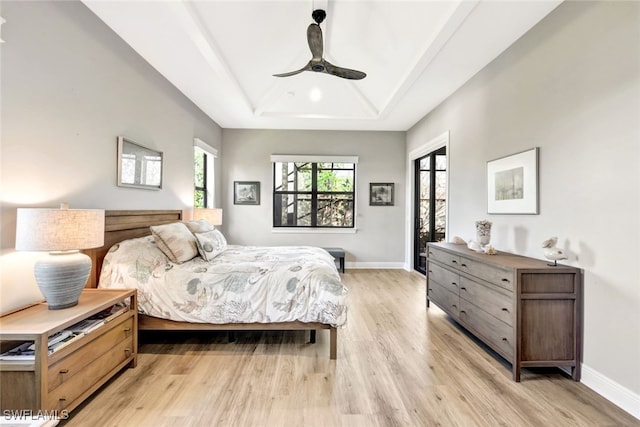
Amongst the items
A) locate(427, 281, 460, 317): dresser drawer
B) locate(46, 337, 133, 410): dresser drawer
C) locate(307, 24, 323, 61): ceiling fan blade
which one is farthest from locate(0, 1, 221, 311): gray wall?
locate(427, 281, 460, 317): dresser drawer

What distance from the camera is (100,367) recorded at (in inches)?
69.1

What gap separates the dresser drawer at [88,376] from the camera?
145 centimetres

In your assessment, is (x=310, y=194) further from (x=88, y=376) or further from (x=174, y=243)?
(x=88, y=376)

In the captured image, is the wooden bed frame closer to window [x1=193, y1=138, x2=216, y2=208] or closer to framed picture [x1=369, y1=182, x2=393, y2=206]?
window [x1=193, y1=138, x2=216, y2=208]

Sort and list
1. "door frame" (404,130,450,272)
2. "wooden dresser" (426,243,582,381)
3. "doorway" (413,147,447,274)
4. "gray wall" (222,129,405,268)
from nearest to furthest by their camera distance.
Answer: "wooden dresser" (426,243,582,381), "doorway" (413,147,447,274), "door frame" (404,130,450,272), "gray wall" (222,129,405,268)

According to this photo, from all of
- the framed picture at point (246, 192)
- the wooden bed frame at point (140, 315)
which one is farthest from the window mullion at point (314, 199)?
the wooden bed frame at point (140, 315)

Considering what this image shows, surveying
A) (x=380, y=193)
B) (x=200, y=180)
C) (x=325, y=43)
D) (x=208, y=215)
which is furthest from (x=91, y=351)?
(x=380, y=193)

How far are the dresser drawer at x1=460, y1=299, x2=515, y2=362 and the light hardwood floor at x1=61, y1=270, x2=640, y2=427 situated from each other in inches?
6.6

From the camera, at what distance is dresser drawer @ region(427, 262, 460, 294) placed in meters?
2.75

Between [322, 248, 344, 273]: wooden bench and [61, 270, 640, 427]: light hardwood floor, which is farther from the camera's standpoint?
[322, 248, 344, 273]: wooden bench

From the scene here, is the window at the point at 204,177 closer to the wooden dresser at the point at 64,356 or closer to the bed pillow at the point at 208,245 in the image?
the bed pillow at the point at 208,245

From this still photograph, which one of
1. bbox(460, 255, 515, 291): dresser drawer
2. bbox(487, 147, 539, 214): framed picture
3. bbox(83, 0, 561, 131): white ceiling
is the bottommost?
bbox(460, 255, 515, 291): dresser drawer

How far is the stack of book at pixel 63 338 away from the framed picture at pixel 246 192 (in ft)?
12.0

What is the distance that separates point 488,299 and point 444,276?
76cm
